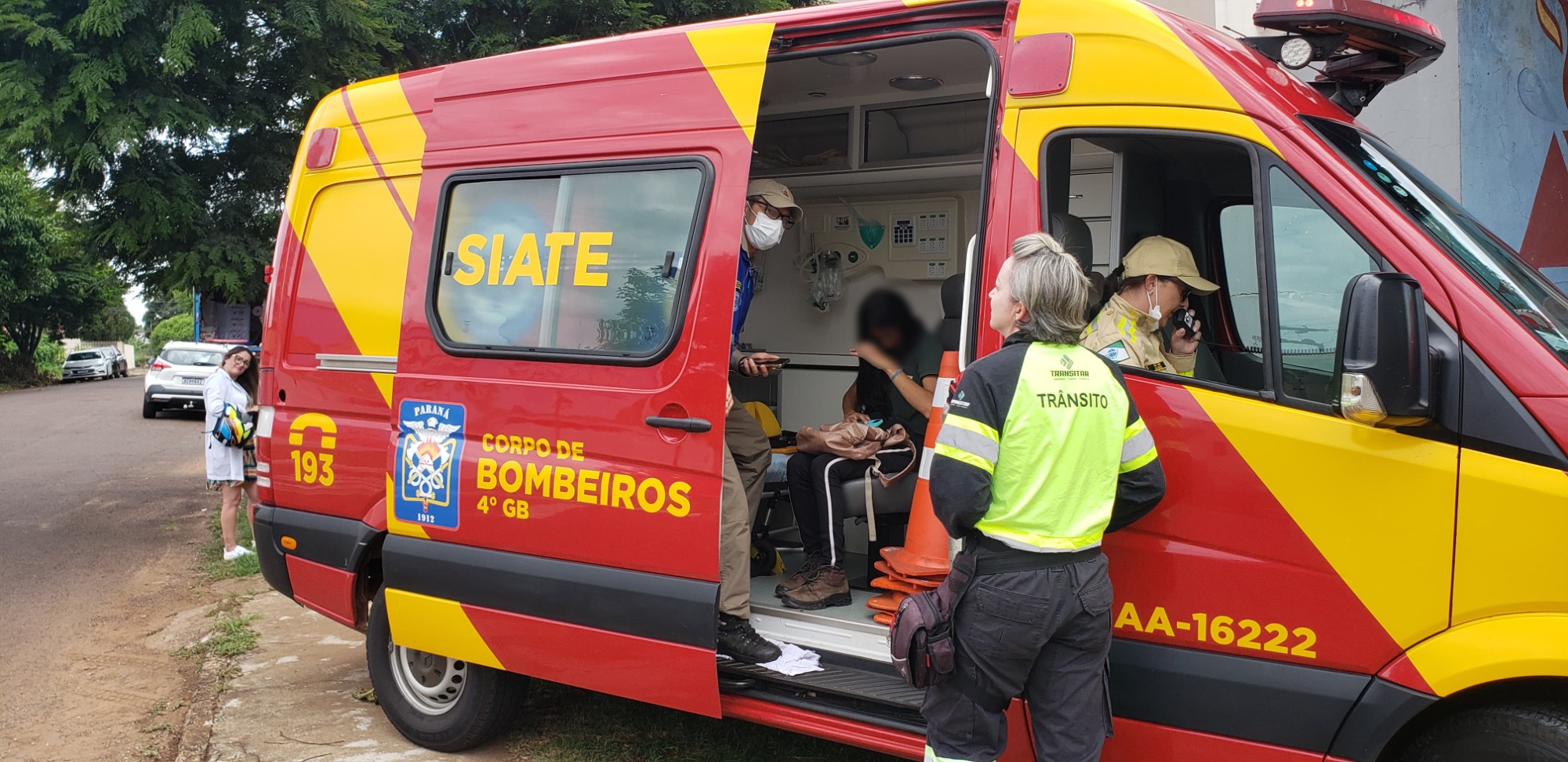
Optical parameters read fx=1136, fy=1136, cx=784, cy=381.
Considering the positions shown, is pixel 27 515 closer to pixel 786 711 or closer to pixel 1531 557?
pixel 786 711

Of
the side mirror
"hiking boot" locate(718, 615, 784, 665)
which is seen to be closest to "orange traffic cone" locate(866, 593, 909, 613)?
"hiking boot" locate(718, 615, 784, 665)

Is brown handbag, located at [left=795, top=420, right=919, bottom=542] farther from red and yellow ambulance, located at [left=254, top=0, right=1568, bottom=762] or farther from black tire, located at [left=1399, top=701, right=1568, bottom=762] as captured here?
black tire, located at [left=1399, top=701, right=1568, bottom=762]

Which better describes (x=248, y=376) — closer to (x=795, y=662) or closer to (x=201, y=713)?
(x=201, y=713)

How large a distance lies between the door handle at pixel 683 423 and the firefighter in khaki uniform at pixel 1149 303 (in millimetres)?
1205

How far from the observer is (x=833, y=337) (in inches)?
243

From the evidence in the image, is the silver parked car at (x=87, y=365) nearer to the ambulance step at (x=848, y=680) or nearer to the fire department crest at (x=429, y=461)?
the fire department crest at (x=429, y=461)

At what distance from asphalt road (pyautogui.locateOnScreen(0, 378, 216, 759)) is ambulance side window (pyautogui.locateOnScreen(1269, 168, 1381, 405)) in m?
4.88

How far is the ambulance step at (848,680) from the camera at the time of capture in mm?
3459

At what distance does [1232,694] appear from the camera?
2898 mm

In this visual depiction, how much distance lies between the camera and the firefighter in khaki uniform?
10.7 feet

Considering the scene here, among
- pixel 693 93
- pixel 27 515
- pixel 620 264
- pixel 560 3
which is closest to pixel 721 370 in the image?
pixel 620 264

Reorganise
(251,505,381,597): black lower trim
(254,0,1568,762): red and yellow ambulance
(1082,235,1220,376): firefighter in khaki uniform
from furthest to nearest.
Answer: (251,505,381,597): black lower trim → (1082,235,1220,376): firefighter in khaki uniform → (254,0,1568,762): red and yellow ambulance

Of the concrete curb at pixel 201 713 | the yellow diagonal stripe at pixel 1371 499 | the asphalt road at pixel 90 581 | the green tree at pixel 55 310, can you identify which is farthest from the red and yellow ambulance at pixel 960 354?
the green tree at pixel 55 310

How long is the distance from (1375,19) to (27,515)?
12.0 meters
